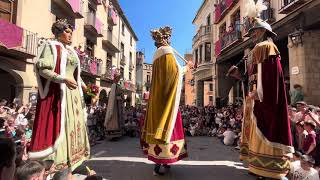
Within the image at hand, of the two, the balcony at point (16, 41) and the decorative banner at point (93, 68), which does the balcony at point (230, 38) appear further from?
the balcony at point (16, 41)

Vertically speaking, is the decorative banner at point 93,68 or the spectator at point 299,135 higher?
the decorative banner at point 93,68

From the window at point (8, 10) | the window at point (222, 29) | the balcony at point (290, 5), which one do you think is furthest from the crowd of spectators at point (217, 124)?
the window at point (222, 29)

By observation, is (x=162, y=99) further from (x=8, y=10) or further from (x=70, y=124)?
(x=8, y=10)

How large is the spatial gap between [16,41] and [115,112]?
5.44 metres

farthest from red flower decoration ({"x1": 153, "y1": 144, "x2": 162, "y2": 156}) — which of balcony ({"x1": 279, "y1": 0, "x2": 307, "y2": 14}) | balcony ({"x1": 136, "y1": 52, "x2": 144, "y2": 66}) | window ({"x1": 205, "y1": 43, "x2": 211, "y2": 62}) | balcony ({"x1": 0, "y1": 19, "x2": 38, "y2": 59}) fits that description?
balcony ({"x1": 136, "y1": 52, "x2": 144, "y2": 66})

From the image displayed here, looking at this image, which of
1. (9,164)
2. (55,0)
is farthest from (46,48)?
(55,0)

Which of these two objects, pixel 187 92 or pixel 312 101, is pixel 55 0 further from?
pixel 187 92

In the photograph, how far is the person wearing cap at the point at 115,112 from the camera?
32.8ft

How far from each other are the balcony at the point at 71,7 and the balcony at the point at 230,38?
29.3 ft

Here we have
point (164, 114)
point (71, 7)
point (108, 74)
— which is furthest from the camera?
point (108, 74)

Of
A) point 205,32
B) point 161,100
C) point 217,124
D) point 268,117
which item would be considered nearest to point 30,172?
point 161,100

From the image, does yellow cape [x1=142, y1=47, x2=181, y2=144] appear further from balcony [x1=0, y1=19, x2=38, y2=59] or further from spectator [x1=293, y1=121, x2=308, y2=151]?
balcony [x1=0, y1=19, x2=38, y2=59]

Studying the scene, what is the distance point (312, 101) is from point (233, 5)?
35.1 feet

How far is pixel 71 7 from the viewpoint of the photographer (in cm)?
1794
